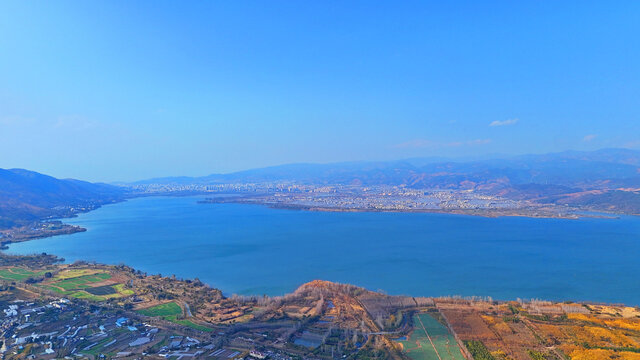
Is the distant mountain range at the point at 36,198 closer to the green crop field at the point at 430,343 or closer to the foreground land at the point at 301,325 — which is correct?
the foreground land at the point at 301,325

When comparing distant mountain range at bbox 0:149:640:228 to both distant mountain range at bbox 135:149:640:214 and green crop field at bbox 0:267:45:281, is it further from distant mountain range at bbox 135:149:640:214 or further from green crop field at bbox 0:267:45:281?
green crop field at bbox 0:267:45:281

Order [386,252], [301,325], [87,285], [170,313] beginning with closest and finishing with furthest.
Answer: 1. [301,325]
2. [170,313]
3. [87,285]
4. [386,252]

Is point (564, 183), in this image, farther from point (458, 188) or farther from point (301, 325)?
point (301, 325)

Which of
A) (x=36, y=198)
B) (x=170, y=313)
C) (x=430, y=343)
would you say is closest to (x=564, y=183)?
(x=430, y=343)

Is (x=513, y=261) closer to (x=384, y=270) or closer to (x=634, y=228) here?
(x=384, y=270)

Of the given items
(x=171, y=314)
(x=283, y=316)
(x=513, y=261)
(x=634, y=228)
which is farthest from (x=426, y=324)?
(x=634, y=228)

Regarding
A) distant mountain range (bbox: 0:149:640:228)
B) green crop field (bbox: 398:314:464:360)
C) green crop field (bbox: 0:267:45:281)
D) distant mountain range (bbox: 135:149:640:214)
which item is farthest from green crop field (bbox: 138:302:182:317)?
distant mountain range (bbox: 135:149:640:214)
